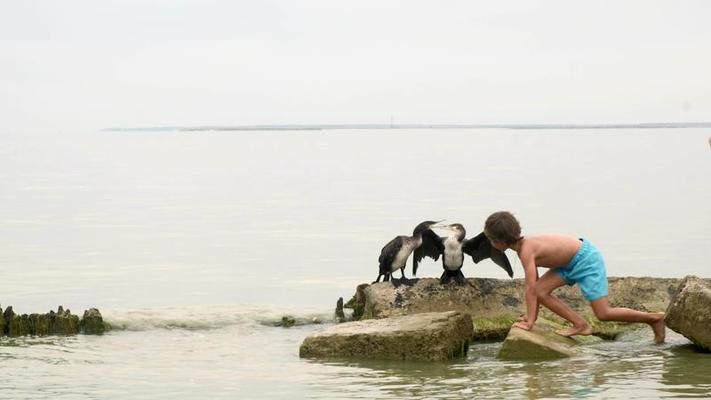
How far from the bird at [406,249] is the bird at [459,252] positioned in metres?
0.17

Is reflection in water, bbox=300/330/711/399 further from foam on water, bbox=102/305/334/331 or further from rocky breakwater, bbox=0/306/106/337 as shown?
rocky breakwater, bbox=0/306/106/337

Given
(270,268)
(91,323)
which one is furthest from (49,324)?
(270,268)

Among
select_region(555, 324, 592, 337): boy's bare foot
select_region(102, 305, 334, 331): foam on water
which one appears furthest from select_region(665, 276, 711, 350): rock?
select_region(102, 305, 334, 331): foam on water

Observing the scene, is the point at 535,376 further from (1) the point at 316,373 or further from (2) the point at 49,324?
(2) the point at 49,324

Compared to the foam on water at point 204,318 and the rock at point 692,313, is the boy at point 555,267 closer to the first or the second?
the rock at point 692,313

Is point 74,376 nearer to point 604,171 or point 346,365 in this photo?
point 346,365

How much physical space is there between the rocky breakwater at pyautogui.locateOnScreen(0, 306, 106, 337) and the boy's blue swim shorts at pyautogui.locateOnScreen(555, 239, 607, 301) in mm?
4716

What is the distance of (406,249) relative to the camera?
13.8 meters

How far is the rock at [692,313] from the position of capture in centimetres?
1098

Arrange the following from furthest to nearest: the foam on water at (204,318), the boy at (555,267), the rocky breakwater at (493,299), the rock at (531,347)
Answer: the foam on water at (204,318) < the rocky breakwater at (493,299) < the boy at (555,267) < the rock at (531,347)

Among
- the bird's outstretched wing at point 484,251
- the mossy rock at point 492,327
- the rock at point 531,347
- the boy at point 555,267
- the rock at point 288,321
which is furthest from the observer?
the bird's outstretched wing at point 484,251

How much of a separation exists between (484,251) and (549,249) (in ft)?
9.25

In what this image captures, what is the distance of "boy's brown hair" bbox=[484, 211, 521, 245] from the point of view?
36.5 feet

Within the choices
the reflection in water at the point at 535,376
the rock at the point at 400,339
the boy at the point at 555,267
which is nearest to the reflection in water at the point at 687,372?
the reflection in water at the point at 535,376
